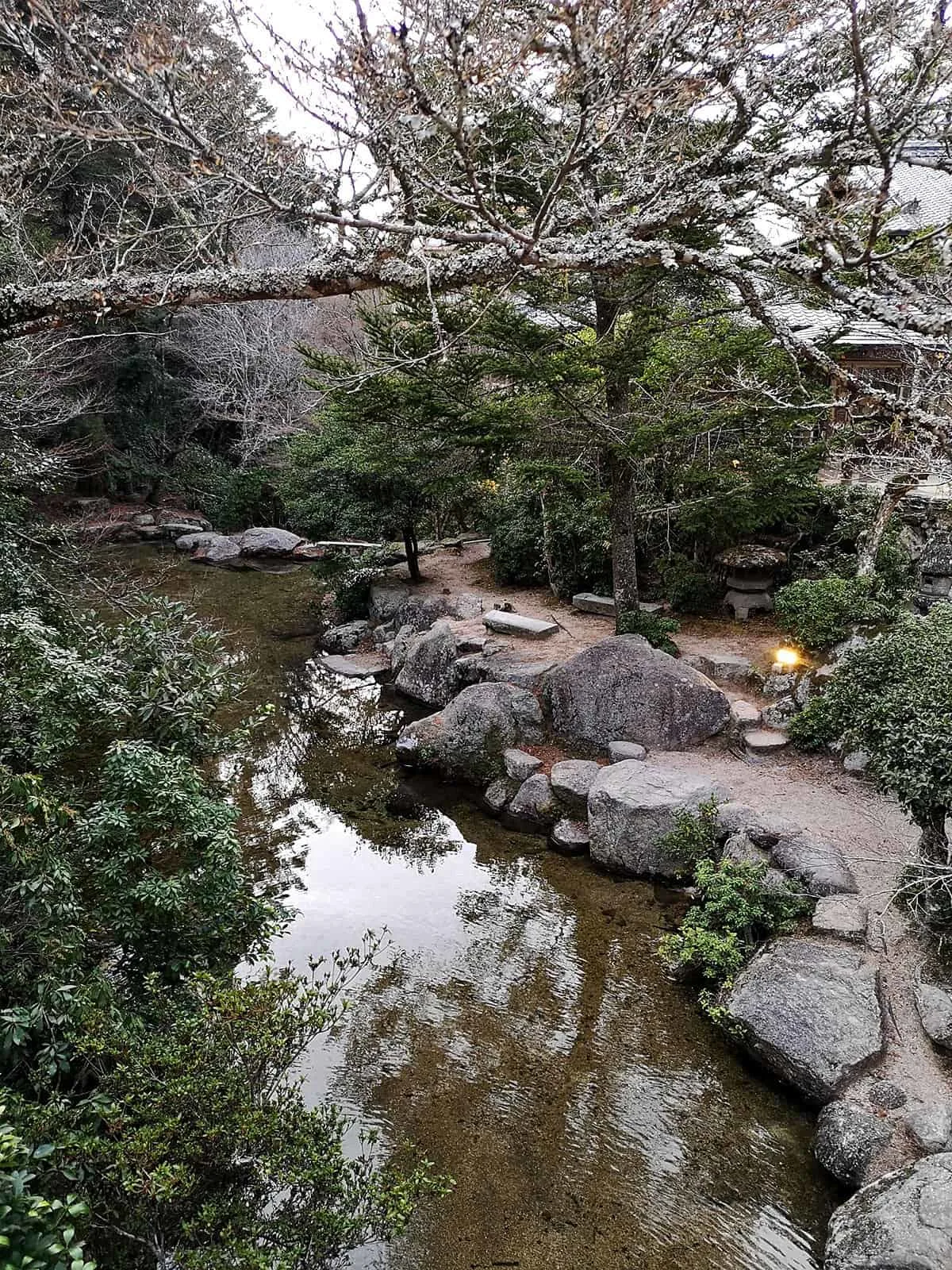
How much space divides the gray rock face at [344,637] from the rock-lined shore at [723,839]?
0.92 metres

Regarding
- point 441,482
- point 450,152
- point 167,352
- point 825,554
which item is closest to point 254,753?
point 441,482

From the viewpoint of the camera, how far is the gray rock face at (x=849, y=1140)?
416cm

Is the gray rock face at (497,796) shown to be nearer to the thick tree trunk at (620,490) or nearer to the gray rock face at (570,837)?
the gray rock face at (570,837)

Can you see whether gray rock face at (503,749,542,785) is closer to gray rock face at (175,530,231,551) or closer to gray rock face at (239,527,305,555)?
gray rock face at (239,527,305,555)

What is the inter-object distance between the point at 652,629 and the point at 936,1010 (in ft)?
19.1

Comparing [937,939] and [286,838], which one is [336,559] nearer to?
[286,838]

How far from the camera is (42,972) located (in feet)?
11.7

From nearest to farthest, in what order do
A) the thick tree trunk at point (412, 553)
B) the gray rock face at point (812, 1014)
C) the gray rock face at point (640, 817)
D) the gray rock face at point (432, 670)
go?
the gray rock face at point (812, 1014) < the gray rock face at point (640, 817) < the gray rock face at point (432, 670) < the thick tree trunk at point (412, 553)

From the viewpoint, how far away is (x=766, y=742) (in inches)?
316

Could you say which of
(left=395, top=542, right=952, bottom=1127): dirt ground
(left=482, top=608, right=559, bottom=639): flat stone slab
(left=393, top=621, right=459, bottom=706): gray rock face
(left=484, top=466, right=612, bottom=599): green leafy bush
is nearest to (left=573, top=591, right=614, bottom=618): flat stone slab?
(left=395, top=542, right=952, bottom=1127): dirt ground

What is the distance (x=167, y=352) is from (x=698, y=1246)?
74.3 feet

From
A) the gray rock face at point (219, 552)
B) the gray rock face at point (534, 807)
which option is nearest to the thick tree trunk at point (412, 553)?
the gray rock face at point (219, 552)

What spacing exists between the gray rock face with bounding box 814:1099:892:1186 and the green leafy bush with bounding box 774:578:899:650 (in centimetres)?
602

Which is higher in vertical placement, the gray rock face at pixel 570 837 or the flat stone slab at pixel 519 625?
the flat stone slab at pixel 519 625
